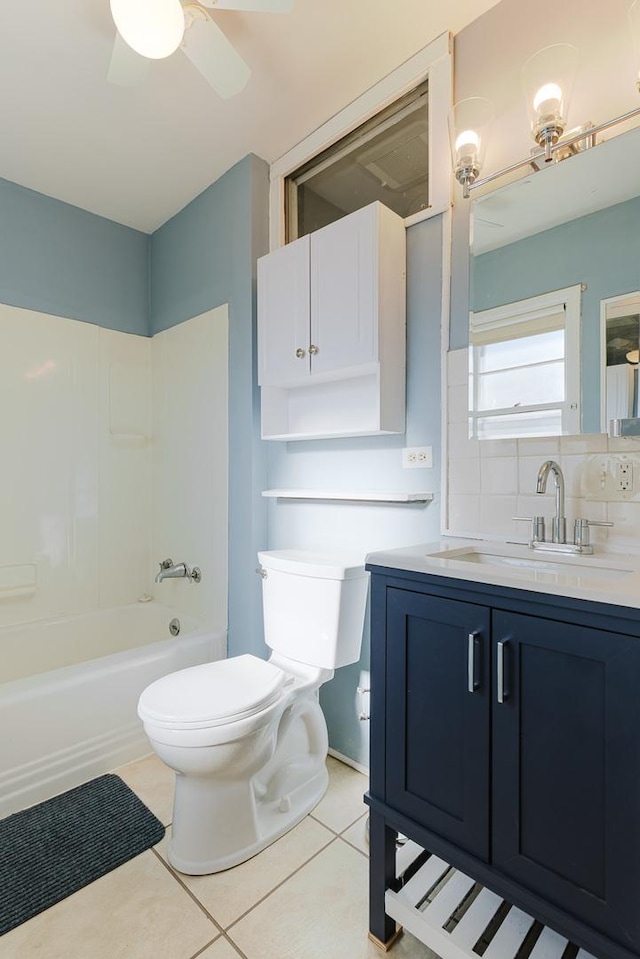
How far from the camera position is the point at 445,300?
159 centimetres

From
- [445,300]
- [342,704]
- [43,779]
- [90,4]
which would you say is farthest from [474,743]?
[90,4]

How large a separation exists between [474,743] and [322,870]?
75 centimetres

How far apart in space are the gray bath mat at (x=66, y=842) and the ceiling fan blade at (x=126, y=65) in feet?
7.57

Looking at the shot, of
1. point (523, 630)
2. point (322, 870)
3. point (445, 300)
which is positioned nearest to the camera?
point (523, 630)

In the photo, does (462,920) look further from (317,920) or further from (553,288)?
(553,288)

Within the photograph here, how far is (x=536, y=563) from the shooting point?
1255 mm

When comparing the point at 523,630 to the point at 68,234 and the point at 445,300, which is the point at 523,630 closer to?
the point at 445,300

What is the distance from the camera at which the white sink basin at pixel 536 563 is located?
1.10 meters

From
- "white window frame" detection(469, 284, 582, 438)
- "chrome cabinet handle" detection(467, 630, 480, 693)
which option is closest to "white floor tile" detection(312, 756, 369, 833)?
"chrome cabinet handle" detection(467, 630, 480, 693)

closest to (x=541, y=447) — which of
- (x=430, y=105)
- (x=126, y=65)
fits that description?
(x=430, y=105)

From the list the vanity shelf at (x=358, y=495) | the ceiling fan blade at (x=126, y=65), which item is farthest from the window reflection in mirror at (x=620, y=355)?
the ceiling fan blade at (x=126, y=65)

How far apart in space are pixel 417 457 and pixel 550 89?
42.8 inches

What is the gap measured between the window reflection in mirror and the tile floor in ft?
4.56

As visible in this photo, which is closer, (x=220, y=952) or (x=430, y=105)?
(x=220, y=952)
